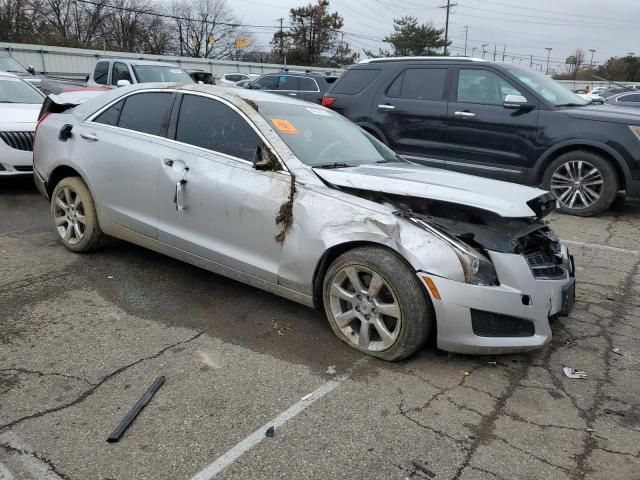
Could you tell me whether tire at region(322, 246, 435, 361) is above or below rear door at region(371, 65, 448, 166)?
below

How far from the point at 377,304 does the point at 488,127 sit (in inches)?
192

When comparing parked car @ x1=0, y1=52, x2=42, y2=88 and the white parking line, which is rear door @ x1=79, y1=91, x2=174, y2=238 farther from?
parked car @ x1=0, y1=52, x2=42, y2=88

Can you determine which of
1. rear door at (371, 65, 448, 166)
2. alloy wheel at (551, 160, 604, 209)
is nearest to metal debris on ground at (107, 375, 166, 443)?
rear door at (371, 65, 448, 166)

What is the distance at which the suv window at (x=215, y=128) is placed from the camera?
3979mm

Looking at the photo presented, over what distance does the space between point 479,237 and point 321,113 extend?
2.04 meters

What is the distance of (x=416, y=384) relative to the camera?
125 inches

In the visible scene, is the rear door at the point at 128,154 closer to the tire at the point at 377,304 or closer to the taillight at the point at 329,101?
the tire at the point at 377,304

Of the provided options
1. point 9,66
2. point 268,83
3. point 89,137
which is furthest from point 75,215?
point 268,83

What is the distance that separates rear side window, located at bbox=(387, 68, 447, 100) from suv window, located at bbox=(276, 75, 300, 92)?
8.70 metres

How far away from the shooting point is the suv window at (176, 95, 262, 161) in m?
3.98

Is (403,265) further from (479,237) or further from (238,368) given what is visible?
(238,368)

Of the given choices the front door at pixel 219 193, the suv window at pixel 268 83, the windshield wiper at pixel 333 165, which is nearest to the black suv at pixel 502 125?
the windshield wiper at pixel 333 165

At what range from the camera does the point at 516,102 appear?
23.2 ft

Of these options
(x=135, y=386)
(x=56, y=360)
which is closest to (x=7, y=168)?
(x=56, y=360)
